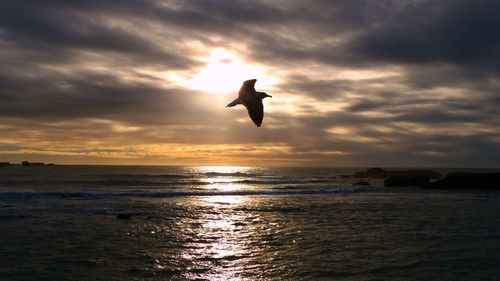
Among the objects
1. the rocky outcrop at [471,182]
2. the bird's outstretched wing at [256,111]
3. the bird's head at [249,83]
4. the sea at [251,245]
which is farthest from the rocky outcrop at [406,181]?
the bird's outstretched wing at [256,111]

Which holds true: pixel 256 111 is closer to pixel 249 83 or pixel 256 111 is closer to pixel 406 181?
pixel 249 83

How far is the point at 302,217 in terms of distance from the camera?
28.1 metres

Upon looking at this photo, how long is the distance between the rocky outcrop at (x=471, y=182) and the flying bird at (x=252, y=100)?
191 ft

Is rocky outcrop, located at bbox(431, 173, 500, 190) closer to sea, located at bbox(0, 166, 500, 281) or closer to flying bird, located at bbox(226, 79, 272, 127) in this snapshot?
sea, located at bbox(0, 166, 500, 281)

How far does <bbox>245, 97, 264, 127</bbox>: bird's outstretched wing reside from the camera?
8055 millimetres

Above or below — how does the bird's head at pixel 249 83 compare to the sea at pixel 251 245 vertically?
above

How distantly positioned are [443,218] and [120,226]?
18538 mm

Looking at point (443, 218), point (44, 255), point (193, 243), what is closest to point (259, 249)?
point (193, 243)

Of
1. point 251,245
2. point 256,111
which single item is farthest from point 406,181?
point 256,111

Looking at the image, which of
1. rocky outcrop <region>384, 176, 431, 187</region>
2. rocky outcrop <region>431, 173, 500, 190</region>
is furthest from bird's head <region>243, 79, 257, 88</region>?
rocky outcrop <region>384, 176, 431, 187</region>

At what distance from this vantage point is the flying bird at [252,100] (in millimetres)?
8070

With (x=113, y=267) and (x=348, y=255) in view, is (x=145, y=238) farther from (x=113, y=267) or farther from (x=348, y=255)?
(x=348, y=255)

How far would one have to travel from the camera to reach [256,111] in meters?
8.14

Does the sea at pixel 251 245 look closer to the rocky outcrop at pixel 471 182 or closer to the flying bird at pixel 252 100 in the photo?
the flying bird at pixel 252 100
